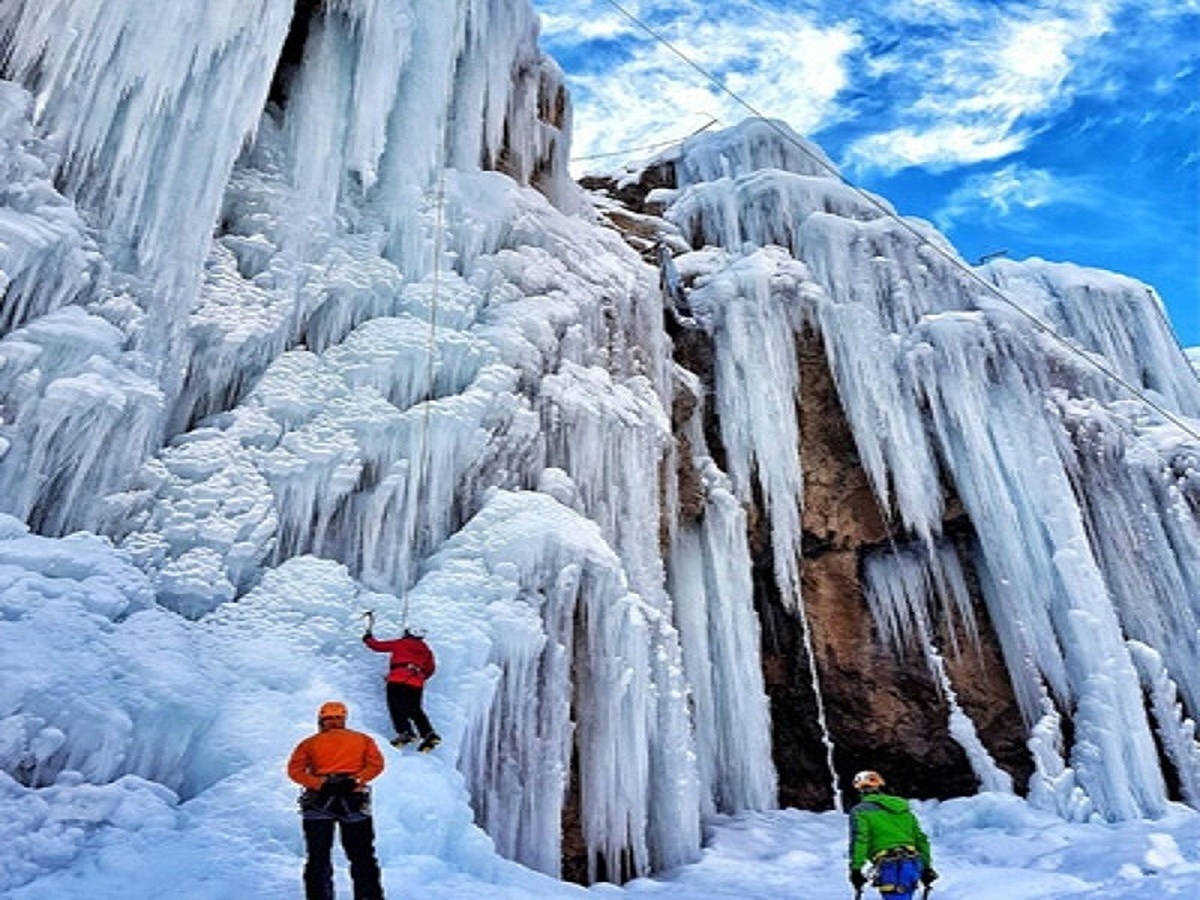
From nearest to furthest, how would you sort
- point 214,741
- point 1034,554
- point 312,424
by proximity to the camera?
1. point 214,741
2. point 312,424
3. point 1034,554

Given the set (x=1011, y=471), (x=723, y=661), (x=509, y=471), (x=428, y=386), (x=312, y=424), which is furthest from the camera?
(x=1011, y=471)

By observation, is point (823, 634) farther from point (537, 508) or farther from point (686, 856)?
point (537, 508)

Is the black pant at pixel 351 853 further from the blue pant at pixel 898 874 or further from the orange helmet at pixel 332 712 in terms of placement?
the blue pant at pixel 898 874

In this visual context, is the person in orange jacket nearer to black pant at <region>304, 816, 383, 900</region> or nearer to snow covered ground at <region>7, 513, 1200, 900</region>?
black pant at <region>304, 816, 383, 900</region>

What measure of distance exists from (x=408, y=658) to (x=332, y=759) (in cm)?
159

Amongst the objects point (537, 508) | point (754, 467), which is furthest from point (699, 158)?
point (537, 508)

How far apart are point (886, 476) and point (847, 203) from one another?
4174 millimetres

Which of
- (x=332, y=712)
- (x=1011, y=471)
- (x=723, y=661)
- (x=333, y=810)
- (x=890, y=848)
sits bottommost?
(x=890, y=848)

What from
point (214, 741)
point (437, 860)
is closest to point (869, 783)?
point (437, 860)

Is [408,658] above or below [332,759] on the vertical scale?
above

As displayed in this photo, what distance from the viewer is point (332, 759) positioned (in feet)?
12.0

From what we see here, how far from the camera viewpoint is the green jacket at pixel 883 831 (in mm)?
4082

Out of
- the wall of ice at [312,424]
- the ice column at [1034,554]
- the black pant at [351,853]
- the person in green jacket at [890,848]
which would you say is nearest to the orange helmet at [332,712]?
the black pant at [351,853]

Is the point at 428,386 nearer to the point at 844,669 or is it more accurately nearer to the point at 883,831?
the point at 883,831
